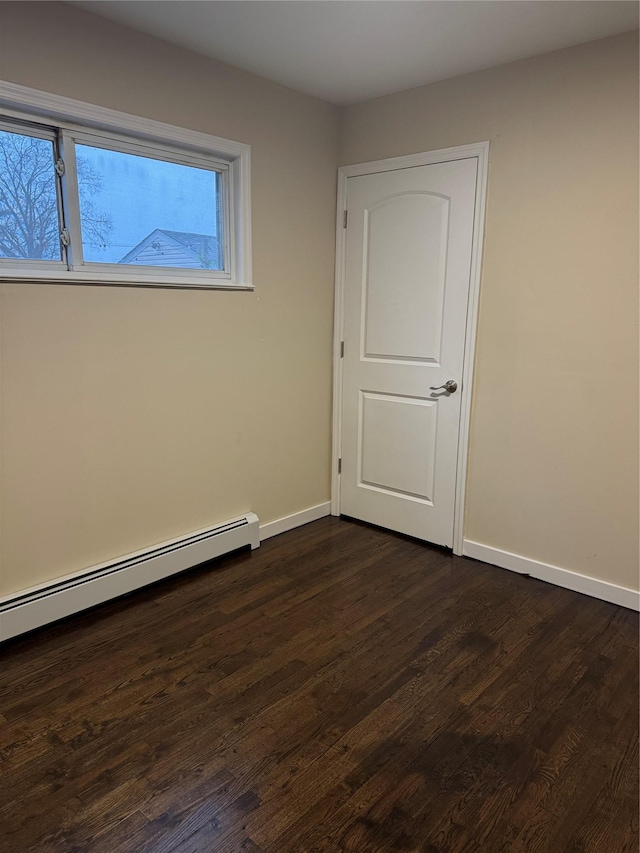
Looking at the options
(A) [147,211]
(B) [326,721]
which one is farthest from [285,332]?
(B) [326,721]

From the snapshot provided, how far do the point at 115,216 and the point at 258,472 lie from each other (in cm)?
155

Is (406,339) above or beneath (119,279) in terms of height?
beneath

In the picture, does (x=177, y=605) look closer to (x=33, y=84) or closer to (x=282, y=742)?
(x=282, y=742)

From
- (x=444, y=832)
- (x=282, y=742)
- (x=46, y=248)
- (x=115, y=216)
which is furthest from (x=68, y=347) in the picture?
(x=444, y=832)

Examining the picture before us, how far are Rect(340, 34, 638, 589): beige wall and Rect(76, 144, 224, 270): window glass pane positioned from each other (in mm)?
1182

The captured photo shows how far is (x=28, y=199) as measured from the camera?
2.23 metres

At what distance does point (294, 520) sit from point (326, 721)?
168cm

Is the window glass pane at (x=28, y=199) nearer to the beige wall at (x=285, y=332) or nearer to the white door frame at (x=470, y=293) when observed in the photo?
the beige wall at (x=285, y=332)

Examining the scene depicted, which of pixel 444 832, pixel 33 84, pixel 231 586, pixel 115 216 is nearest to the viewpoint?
pixel 444 832

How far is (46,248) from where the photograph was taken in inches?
90.8

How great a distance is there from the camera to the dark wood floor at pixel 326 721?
1521 mm

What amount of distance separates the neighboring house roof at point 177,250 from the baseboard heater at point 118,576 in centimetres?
141

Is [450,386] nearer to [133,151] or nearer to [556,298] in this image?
[556,298]

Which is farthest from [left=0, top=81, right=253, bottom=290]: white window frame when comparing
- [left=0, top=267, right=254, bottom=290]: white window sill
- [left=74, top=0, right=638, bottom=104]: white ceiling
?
[left=74, top=0, right=638, bottom=104]: white ceiling
